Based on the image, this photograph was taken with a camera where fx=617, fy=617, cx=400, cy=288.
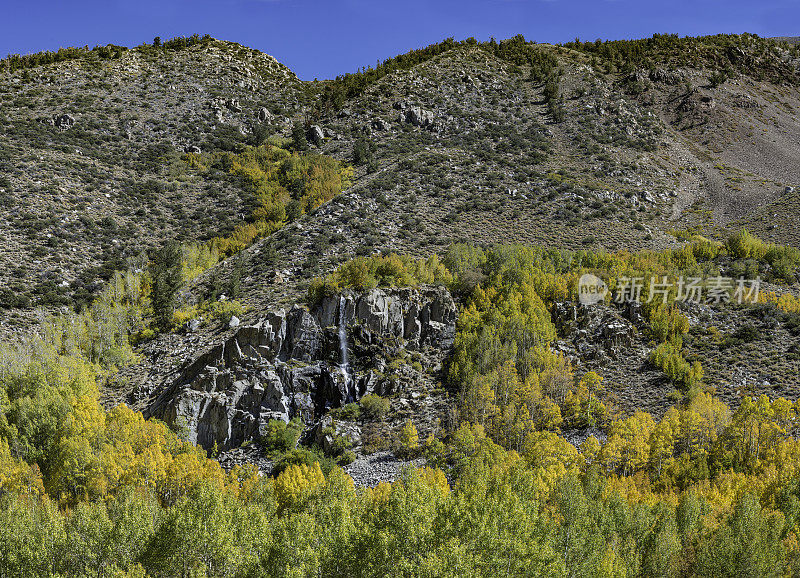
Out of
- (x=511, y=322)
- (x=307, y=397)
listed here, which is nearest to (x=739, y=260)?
(x=511, y=322)

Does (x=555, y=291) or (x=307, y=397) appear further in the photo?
(x=555, y=291)

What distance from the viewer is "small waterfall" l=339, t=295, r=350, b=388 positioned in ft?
182

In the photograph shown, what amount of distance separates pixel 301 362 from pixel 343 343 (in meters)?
4.19

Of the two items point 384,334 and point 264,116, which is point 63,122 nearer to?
point 264,116

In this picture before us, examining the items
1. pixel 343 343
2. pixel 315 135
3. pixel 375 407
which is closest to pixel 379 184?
pixel 315 135

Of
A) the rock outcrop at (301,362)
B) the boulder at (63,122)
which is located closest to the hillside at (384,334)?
the rock outcrop at (301,362)

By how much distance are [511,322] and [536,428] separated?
1017 cm

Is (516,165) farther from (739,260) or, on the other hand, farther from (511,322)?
(511,322)

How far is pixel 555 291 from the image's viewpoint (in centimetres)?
6125

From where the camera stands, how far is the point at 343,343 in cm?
5688

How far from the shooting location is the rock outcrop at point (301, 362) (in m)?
50.8

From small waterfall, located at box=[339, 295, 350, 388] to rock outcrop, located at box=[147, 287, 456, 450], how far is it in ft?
0.30

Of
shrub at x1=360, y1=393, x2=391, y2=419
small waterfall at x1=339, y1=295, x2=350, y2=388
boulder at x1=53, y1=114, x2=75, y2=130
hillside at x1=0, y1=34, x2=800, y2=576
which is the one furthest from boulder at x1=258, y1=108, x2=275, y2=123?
shrub at x1=360, y1=393, x2=391, y2=419

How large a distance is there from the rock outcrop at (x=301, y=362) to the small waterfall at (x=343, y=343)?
0.30 ft
